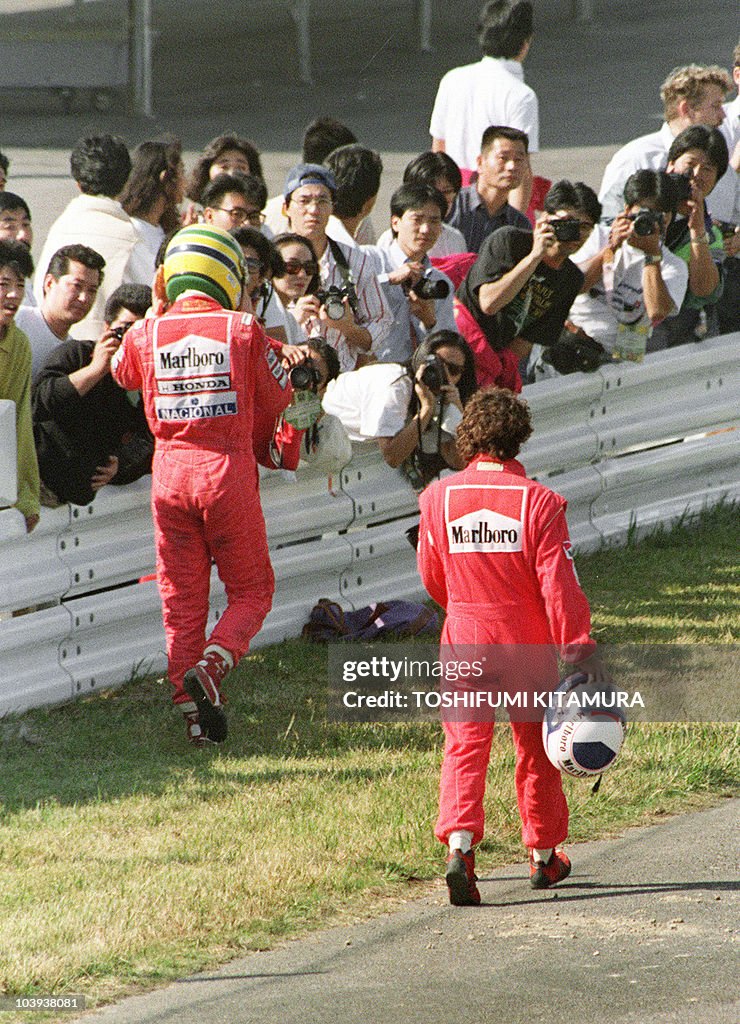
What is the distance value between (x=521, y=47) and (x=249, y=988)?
7.50 meters

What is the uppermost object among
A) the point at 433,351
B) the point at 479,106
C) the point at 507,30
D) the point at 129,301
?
the point at 507,30

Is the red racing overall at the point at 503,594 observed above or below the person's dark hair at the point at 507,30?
below

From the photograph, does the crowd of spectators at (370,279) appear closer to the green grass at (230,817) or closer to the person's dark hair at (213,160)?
the person's dark hair at (213,160)

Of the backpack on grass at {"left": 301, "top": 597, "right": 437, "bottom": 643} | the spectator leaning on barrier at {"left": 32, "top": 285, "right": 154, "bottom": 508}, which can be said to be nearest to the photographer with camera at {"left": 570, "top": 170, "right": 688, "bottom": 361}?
the backpack on grass at {"left": 301, "top": 597, "right": 437, "bottom": 643}

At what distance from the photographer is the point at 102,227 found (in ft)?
28.5

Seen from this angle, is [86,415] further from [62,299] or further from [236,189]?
[236,189]

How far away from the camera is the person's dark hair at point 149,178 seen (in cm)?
907

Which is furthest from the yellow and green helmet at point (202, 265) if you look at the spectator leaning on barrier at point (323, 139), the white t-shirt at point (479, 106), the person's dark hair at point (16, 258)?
the white t-shirt at point (479, 106)

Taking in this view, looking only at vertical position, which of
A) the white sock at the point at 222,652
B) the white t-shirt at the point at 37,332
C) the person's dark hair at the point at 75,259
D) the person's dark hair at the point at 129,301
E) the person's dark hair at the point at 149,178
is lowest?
the white sock at the point at 222,652

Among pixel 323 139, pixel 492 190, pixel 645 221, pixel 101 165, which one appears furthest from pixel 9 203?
pixel 645 221

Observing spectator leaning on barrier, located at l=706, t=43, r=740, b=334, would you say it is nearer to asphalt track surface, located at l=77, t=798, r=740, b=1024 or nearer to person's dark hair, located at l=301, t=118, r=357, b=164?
person's dark hair, located at l=301, t=118, r=357, b=164

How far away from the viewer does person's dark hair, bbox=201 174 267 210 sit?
330 inches

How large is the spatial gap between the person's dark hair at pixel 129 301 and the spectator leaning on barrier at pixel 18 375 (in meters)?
0.45

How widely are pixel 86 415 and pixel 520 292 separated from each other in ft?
7.51
